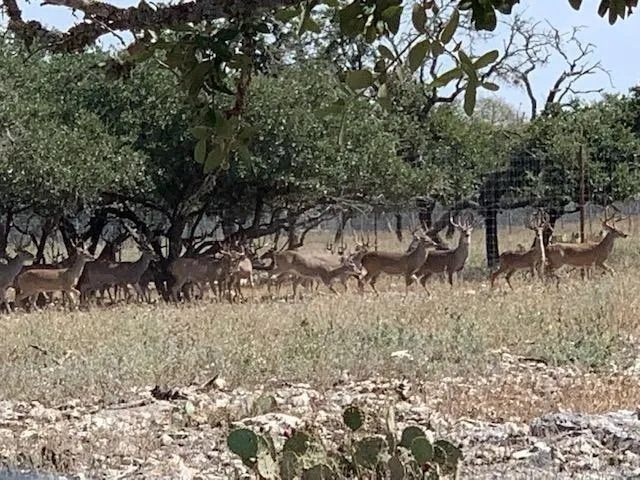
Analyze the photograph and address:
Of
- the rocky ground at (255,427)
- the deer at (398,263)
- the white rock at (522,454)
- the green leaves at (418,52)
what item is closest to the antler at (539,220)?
the deer at (398,263)

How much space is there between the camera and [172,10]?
3141 mm

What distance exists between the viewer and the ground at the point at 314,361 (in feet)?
24.8

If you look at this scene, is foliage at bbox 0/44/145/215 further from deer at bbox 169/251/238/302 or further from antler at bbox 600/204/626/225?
antler at bbox 600/204/626/225

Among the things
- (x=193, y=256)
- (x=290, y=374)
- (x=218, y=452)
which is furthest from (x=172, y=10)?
(x=193, y=256)

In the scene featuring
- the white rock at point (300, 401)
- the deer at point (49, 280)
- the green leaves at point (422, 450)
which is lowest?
the white rock at point (300, 401)

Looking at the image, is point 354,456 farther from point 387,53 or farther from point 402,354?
point 402,354

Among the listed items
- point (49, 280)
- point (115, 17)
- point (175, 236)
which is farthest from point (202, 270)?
point (115, 17)

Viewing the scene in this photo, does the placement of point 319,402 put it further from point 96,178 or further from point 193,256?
point 193,256

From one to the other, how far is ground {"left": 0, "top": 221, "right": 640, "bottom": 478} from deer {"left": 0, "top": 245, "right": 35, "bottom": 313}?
15.1ft

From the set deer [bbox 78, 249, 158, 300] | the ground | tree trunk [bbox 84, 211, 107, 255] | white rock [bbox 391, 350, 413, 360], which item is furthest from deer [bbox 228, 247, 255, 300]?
white rock [bbox 391, 350, 413, 360]

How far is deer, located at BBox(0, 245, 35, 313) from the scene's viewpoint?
1970 cm

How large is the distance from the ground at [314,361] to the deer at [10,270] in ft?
15.1

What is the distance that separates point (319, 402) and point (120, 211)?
14.8m

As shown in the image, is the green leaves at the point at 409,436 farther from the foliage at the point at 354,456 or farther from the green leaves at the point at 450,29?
the green leaves at the point at 450,29
